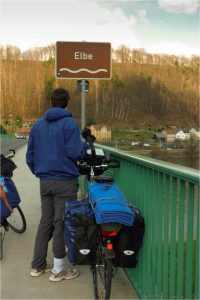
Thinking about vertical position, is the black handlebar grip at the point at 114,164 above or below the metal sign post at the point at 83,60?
below

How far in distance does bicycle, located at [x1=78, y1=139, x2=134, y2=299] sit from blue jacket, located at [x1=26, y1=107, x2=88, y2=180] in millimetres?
243

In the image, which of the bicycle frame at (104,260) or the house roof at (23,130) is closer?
the bicycle frame at (104,260)

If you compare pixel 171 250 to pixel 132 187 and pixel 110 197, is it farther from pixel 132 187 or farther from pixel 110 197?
pixel 132 187

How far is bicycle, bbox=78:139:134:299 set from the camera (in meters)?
3.18

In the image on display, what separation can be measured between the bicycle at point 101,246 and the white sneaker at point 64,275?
1.57ft

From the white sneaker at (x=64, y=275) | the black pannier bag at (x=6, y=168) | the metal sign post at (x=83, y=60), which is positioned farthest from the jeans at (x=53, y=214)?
the metal sign post at (x=83, y=60)

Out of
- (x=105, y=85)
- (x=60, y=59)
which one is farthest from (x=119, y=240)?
(x=105, y=85)

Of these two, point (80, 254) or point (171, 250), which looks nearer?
point (171, 250)

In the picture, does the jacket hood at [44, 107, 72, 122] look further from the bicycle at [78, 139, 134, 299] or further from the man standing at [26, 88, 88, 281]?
the bicycle at [78, 139, 134, 299]

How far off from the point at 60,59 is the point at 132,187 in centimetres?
375

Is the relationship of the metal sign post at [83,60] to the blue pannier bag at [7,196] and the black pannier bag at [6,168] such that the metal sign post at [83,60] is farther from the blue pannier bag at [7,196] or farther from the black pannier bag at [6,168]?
the blue pannier bag at [7,196]

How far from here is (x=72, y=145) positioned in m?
3.82

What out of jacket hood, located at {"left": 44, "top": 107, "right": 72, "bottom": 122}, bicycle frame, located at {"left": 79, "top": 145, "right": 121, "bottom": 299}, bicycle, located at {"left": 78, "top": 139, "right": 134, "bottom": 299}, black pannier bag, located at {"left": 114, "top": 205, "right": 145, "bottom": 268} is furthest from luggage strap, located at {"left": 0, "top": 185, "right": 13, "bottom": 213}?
black pannier bag, located at {"left": 114, "top": 205, "right": 145, "bottom": 268}

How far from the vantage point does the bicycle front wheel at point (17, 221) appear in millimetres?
5953
